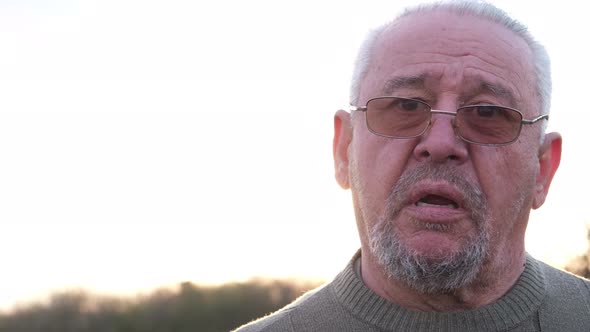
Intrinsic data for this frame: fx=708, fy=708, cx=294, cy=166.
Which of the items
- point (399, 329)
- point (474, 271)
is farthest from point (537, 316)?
point (399, 329)

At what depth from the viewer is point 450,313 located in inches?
109

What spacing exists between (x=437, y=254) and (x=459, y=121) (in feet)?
1.70

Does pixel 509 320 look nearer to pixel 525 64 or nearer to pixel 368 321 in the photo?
pixel 368 321

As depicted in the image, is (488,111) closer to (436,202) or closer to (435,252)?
(436,202)

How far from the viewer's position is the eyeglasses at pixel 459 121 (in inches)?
107

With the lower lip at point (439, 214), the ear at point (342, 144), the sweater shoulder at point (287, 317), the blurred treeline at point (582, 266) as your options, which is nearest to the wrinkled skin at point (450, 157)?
the lower lip at point (439, 214)

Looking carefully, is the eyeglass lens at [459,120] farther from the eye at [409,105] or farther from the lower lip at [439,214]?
Answer: the lower lip at [439,214]

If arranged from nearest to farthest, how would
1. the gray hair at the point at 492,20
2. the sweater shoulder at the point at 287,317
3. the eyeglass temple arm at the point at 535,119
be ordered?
the eyeglass temple arm at the point at 535,119
the gray hair at the point at 492,20
the sweater shoulder at the point at 287,317

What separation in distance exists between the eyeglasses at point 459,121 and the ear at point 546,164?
0.23 metres

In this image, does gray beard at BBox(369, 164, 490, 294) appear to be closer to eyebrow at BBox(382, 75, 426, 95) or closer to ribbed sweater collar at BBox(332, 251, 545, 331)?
ribbed sweater collar at BBox(332, 251, 545, 331)

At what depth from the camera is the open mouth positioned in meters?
2.66

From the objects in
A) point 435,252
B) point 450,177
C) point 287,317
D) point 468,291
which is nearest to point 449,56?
point 450,177

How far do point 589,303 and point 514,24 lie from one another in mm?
1220

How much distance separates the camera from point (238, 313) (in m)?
9.50
